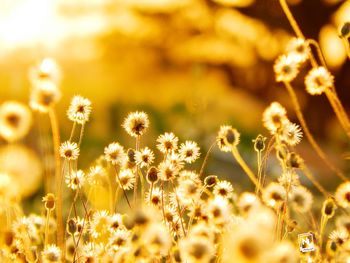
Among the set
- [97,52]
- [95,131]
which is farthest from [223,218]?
[97,52]

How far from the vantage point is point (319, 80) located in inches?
89.4

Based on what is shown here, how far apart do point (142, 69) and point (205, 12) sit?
5.76ft

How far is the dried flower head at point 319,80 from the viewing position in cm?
223

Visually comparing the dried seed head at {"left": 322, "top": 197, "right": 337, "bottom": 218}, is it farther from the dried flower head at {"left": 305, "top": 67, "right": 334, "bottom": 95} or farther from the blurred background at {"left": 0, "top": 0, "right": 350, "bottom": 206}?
the blurred background at {"left": 0, "top": 0, "right": 350, "bottom": 206}

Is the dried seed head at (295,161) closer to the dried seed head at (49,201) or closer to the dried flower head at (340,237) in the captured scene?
the dried flower head at (340,237)

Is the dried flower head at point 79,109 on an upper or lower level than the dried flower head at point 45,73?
upper

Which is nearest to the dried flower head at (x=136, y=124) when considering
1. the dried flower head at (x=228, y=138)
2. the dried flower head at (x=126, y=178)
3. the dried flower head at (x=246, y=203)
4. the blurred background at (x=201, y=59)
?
the dried flower head at (x=126, y=178)

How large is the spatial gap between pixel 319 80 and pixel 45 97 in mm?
894

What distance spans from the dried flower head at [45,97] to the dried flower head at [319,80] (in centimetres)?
84

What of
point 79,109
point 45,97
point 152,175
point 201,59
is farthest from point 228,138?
point 201,59

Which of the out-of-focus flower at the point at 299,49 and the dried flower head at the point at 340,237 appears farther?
the out-of-focus flower at the point at 299,49

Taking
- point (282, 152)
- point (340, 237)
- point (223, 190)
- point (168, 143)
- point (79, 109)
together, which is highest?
point (79, 109)

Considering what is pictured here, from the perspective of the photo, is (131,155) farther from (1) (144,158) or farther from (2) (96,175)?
(2) (96,175)

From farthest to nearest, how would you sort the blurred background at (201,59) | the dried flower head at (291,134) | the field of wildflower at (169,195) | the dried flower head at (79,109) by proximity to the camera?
the blurred background at (201,59)
the dried flower head at (79,109)
the dried flower head at (291,134)
the field of wildflower at (169,195)
